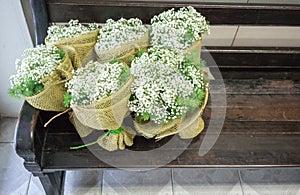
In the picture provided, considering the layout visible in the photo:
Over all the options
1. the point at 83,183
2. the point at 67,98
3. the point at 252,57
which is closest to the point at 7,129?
the point at 83,183

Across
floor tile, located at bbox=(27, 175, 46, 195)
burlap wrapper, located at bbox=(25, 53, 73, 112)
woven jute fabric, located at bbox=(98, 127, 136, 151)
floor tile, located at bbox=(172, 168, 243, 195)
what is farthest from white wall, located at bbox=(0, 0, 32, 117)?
floor tile, located at bbox=(172, 168, 243, 195)

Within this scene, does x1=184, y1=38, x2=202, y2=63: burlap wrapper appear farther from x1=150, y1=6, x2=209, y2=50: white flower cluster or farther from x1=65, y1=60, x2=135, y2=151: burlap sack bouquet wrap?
x1=65, y1=60, x2=135, y2=151: burlap sack bouquet wrap

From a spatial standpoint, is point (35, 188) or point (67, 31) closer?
point (67, 31)

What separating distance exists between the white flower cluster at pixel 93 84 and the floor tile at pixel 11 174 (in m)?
0.70

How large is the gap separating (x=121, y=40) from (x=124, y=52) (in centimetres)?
4

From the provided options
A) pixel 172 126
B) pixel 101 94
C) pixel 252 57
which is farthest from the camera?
pixel 252 57

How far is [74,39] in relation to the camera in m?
1.14

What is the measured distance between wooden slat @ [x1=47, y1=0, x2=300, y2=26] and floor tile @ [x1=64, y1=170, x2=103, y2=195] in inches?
27.5

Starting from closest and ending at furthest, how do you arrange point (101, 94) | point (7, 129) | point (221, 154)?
point (101, 94) < point (221, 154) < point (7, 129)

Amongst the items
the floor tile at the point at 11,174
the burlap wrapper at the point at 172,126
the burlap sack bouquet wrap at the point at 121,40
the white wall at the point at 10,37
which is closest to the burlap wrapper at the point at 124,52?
the burlap sack bouquet wrap at the point at 121,40

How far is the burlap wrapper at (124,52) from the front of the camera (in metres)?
1.14

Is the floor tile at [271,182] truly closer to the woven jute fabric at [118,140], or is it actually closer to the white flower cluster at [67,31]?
the woven jute fabric at [118,140]

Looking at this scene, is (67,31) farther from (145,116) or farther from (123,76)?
(145,116)

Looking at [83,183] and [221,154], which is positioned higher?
[221,154]
